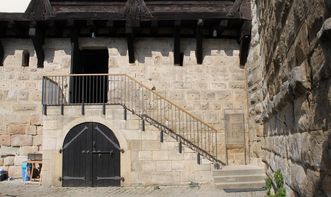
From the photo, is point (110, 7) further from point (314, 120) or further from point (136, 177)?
point (314, 120)

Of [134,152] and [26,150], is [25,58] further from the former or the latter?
[134,152]

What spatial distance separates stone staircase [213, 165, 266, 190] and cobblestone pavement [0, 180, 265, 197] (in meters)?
0.24

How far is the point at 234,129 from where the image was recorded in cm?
1083

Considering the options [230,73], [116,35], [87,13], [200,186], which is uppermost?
[87,13]

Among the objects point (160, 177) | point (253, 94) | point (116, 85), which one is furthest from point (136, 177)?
point (253, 94)

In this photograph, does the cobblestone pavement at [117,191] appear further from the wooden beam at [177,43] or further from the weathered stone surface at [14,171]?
the wooden beam at [177,43]

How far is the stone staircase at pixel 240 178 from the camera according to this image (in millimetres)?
8010

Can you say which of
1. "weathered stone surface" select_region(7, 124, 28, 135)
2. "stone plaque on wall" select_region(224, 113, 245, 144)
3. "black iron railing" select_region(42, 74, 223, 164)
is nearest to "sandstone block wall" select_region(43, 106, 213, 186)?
"black iron railing" select_region(42, 74, 223, 164)

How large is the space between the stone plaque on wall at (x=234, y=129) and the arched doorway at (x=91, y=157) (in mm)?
3491

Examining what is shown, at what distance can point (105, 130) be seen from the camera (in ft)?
31.4

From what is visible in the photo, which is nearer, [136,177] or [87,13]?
[136,177]

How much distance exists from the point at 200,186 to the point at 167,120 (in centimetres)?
253

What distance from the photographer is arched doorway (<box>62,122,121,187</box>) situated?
370 inches

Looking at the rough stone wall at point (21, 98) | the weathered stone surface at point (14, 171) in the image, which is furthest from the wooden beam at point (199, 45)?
the weathered stone surface at point (14, 171)
